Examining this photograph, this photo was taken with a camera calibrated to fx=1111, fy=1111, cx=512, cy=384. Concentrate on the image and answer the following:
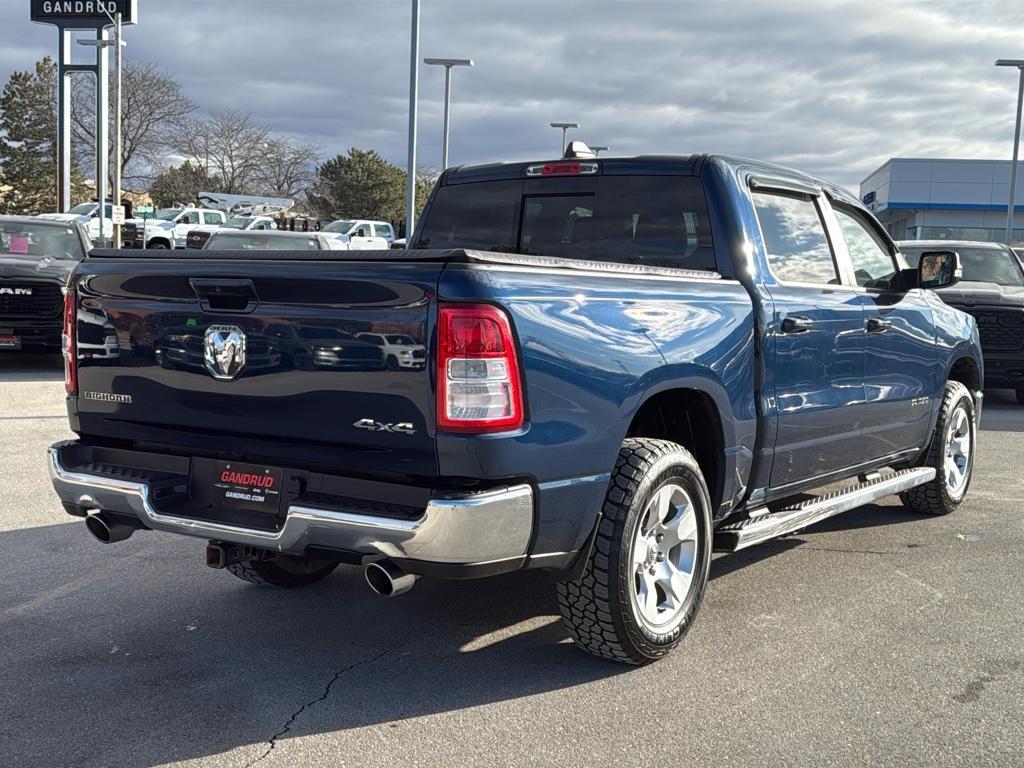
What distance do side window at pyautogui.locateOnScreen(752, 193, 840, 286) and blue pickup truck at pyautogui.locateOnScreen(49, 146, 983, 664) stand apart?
0.01 meters

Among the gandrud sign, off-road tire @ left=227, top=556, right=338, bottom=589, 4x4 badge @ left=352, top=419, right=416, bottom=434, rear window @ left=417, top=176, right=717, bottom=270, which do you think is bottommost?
off-road tire @ left=227, top=556, right=338, bottom=589

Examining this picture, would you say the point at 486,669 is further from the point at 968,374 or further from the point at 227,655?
the point at 968,374

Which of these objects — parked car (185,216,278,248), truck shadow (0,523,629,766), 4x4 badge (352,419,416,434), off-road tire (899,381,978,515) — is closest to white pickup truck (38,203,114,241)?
parked car (185,216,278,248)

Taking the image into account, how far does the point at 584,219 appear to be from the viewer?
5.30 metres

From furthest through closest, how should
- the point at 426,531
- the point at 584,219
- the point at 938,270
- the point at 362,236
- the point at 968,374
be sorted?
the point at 362,236
the point at 968,374
the point at 938,270
the point at 584,219
the point at 426,531

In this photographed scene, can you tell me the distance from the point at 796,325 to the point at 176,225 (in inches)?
1572

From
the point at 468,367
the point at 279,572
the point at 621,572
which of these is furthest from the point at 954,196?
the point at 468,367

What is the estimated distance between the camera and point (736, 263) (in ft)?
15.7

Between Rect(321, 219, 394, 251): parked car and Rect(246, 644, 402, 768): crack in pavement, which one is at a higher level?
Rect(321, 219, 394, 251): parked car

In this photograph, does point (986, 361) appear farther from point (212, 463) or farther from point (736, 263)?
point (212, 463)

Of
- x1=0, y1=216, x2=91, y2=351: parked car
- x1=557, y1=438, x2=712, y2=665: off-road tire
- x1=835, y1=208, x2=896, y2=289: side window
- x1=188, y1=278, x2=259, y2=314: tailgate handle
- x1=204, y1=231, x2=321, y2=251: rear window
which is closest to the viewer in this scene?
x1=188, y1=278, x2=259, y2=314: tailgate handle

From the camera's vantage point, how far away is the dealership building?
179 ft

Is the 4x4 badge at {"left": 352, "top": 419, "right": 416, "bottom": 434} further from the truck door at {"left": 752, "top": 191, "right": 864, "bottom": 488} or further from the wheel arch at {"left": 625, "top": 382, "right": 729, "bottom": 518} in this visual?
the truck door at {"left": 752, "top": 191, "right": 864, "bottom": 488}

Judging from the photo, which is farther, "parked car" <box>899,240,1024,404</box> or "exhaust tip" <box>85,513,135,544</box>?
"parked car" <box>899,240,1024,404</box>
